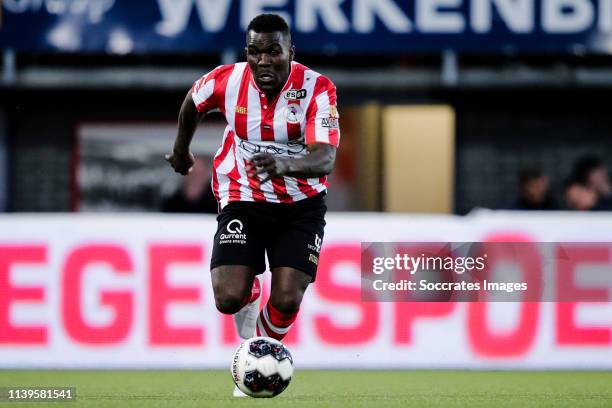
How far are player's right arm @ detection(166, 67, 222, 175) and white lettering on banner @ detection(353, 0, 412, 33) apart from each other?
545 cm

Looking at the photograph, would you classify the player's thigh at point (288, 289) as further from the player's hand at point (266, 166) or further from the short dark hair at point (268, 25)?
the short dark hair at point (268, 25)

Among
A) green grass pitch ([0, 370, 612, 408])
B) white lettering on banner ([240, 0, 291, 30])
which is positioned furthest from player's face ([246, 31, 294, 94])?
white lettering on banner ([240, 0, 291, 30])

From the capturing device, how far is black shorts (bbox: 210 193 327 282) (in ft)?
21.7

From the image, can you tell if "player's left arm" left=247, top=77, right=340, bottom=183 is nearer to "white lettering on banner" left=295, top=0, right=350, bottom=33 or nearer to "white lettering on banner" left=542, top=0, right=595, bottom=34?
"white lettering on banner" left=295, top=0, right=350, bottom=33

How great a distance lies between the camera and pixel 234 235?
6.63 metres

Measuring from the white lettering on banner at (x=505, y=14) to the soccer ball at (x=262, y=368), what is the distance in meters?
6.47

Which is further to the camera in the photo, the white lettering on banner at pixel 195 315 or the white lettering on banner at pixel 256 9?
the white lettering on banner at pixel 256 9

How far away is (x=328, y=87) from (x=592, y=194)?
14.8 ft

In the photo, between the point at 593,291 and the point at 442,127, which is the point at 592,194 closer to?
the point at 593,291

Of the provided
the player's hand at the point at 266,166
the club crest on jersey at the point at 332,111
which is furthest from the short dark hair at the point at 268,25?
the player's hand at the point at 266,166

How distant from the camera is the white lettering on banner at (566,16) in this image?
40.0 ft

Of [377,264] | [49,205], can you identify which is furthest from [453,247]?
[49,205]

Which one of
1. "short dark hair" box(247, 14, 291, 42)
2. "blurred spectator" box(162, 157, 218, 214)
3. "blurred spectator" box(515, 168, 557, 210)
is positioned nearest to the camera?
"short dark hair" box(247, 14, 291, 42)

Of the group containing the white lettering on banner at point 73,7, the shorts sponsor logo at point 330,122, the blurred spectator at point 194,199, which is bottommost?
the blurred spectator at point 194,199
